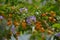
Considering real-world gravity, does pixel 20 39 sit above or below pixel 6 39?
above

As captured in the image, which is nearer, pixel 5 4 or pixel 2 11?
pixel 2 11

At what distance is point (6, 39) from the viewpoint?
1.37 m

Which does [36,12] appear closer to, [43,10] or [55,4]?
[43,10]

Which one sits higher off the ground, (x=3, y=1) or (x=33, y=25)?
(x=3, y=1)

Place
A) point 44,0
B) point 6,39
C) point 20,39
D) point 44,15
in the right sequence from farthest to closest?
point 44,0
point 44,15
point 6,39
point 20,39

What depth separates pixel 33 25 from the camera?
1.51m

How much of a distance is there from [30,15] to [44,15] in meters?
0.15

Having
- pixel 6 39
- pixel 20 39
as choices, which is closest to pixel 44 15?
pixel 6 39

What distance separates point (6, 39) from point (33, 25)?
0.24 m

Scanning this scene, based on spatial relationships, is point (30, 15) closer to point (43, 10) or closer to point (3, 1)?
point (43, 10)

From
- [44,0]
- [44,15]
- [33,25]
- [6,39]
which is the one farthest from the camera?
[44,0]

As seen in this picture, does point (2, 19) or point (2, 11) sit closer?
point (2, 19)

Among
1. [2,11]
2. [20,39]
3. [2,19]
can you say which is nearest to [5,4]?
[2,11]

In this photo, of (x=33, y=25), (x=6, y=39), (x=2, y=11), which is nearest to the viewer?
(x=6, y=39)
